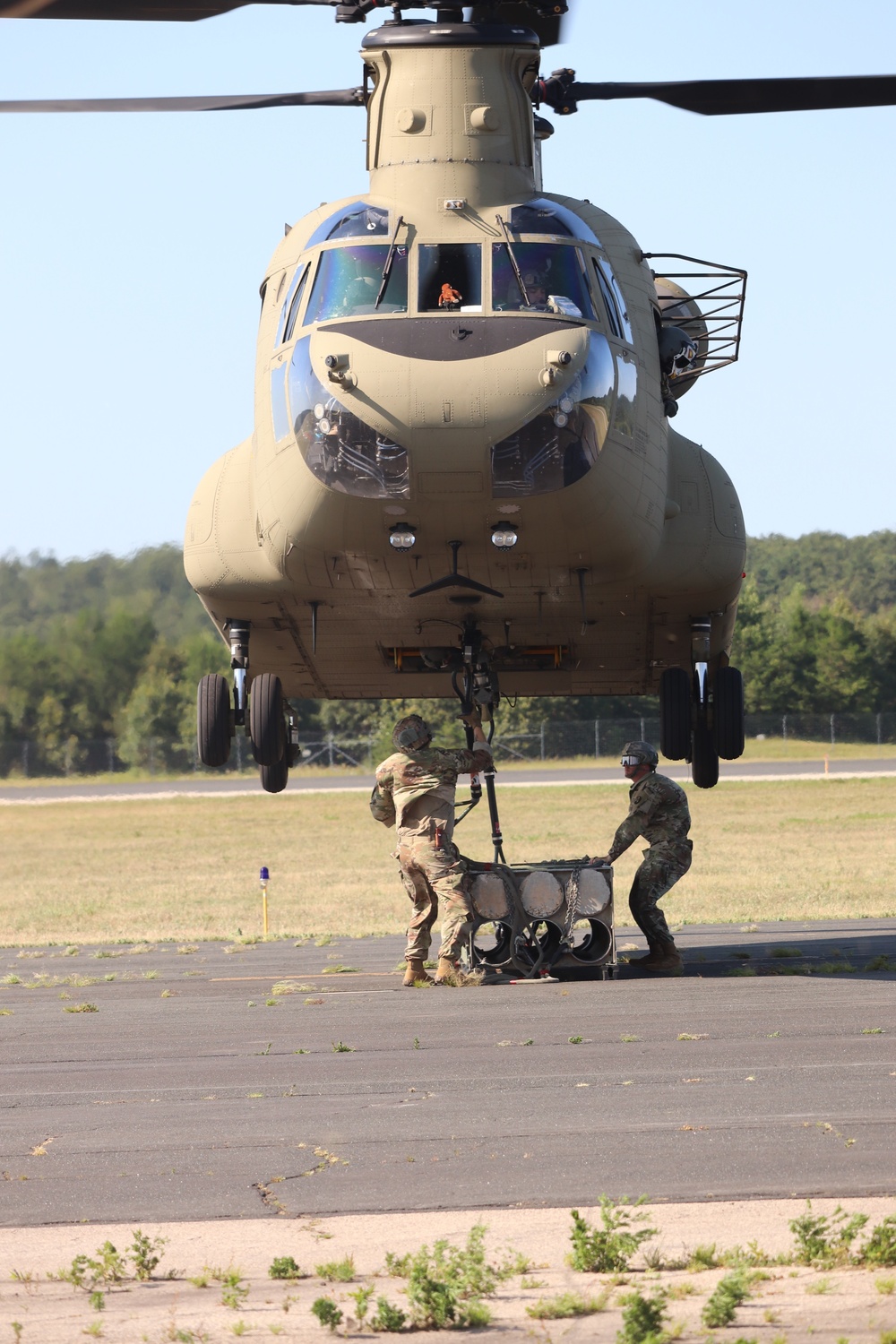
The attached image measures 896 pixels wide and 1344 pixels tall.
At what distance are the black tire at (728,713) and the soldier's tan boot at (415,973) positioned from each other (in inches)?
122

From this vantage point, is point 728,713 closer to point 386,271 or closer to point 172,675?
point 386,271

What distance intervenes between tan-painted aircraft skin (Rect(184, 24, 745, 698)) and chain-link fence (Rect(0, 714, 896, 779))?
53.7 m

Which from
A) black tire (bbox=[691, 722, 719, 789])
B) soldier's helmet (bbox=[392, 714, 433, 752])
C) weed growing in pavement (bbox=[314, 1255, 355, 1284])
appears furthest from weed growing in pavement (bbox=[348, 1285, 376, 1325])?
black tire (bbox=[691, 722, 719, 789])

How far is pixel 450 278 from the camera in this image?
37.0 feet

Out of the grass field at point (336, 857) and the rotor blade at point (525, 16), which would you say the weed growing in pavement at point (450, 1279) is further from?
the grass field at point (336, 857)

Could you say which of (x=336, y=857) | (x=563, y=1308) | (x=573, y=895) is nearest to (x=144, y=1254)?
(x=563, y=1308)

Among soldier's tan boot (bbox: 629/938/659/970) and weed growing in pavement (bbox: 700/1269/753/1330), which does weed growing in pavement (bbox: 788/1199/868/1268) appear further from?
soldier's tan boot (bbox: 629/938/659/970)

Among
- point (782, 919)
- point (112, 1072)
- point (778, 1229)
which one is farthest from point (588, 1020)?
point (782, 919)

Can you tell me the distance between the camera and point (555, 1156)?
21.3ft

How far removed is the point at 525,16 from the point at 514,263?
347 cm

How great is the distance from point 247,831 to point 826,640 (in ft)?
135

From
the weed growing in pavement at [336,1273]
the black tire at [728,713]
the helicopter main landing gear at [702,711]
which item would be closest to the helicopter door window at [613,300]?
the helicopter main landing gear at [702,711]

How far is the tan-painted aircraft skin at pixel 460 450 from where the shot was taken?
10648mm

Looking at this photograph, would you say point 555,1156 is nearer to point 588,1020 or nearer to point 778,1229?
point 778,1229
